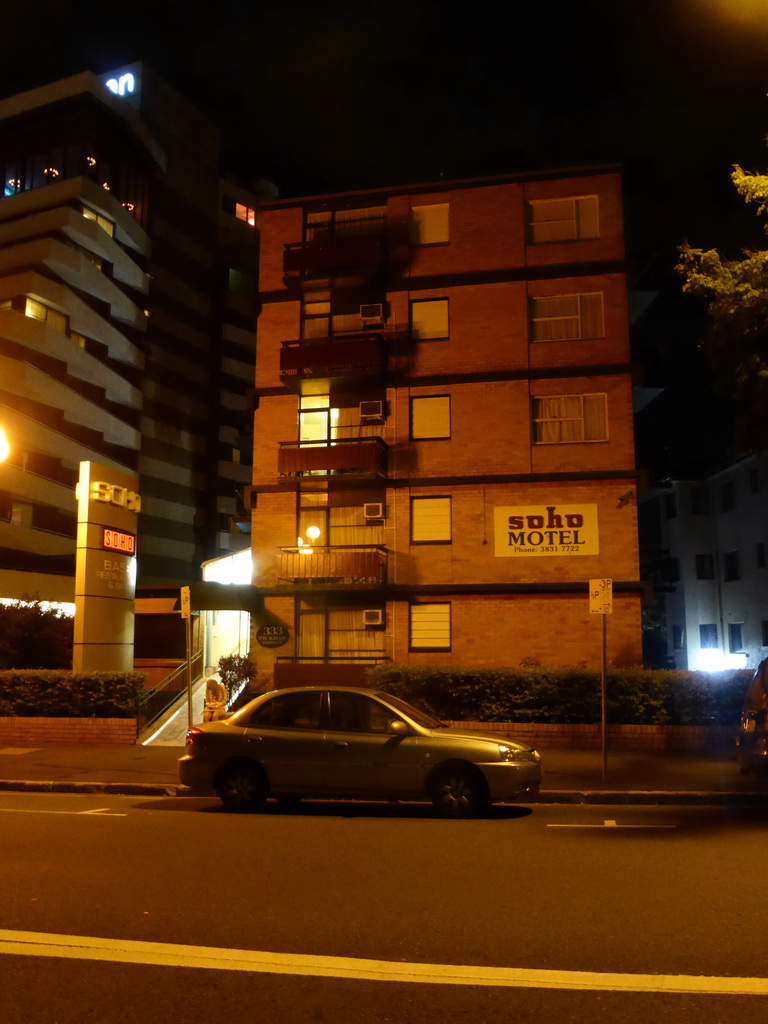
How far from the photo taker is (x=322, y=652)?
83.8 ft

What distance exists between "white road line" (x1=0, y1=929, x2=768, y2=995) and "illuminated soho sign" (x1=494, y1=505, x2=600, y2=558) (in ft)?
65.6

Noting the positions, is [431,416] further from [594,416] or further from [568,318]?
[568,318]

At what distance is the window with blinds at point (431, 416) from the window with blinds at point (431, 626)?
4.73m

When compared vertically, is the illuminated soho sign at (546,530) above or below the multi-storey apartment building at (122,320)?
below

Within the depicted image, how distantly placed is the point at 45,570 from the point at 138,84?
3159 cm

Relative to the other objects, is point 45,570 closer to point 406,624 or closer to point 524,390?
point 406,624

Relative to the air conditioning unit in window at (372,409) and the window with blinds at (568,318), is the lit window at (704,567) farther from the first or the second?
the air conditioning unit in window at (372,409)

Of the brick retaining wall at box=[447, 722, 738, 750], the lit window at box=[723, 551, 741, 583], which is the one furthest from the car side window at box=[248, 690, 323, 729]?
the lit window at box=[723, 551, 741, 583]

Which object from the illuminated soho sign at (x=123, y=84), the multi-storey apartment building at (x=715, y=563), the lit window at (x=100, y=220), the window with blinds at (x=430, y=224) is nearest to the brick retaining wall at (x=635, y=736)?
the window with blinds at (x=430, y=224)

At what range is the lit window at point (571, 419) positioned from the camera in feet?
Answer: 82.7

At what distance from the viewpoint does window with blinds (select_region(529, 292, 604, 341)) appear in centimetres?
2577

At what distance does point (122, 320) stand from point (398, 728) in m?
45.0

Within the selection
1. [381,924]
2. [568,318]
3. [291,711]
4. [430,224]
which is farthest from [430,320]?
[381,924]

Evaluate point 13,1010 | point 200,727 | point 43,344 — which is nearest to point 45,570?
point 43,344
